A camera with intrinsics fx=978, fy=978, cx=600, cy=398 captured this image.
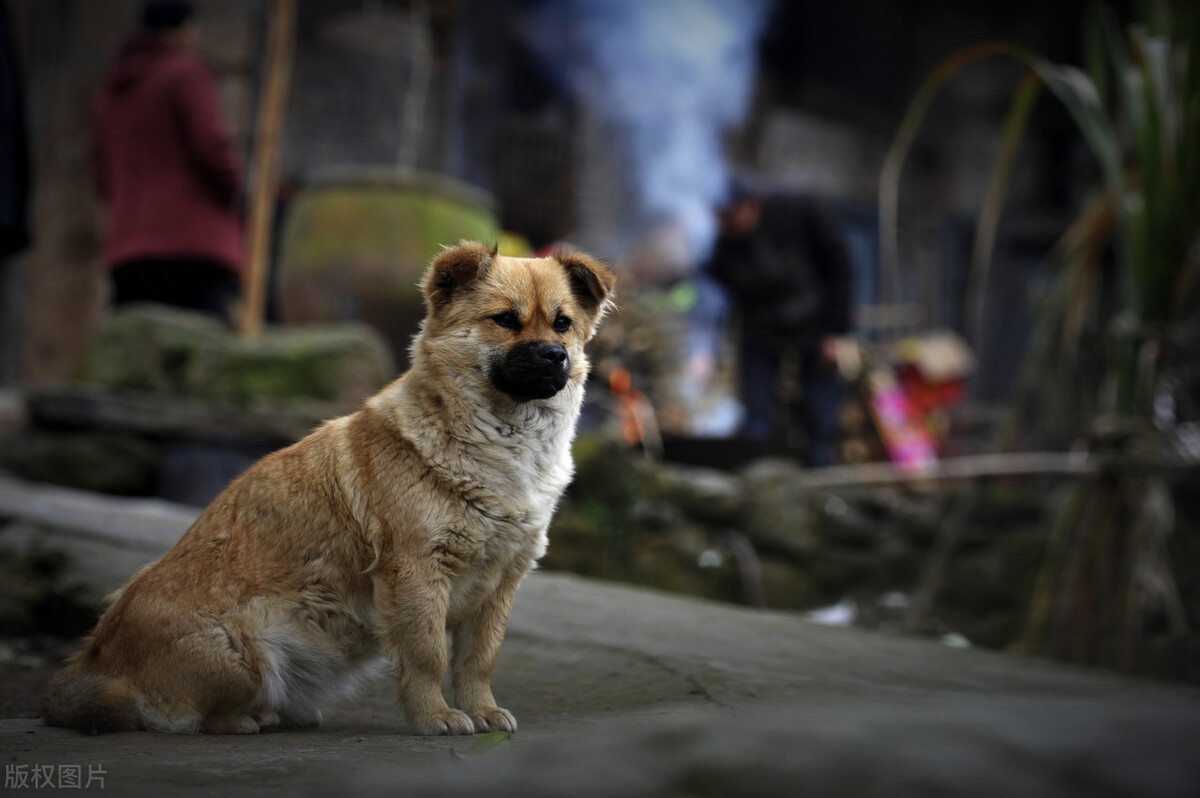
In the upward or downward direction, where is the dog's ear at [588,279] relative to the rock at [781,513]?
upward

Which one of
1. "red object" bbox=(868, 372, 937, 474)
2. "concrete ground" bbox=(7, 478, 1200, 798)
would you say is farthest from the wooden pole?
"red object" bbox=(868, 372, 937, 474)

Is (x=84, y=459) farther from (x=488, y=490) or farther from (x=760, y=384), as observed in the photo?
(x=760, y=384)

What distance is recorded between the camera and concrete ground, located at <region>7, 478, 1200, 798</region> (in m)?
0.77

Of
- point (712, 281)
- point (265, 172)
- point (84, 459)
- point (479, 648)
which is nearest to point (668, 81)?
point (712, 281)

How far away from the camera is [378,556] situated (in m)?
2.30

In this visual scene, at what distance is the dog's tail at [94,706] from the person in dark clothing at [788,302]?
680cm

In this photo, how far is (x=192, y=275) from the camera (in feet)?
21.5

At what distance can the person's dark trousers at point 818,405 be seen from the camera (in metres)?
8.73

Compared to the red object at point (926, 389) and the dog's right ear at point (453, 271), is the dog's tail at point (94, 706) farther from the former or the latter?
the red object at point (926, 389)

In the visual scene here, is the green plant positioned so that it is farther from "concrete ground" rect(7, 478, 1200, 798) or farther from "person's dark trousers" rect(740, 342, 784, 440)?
"person's dark trousers" rect(740, 342, 784, 440)

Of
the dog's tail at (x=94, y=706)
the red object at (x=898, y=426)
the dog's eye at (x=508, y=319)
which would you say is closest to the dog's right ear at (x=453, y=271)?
the dog's eye at (x=508, y=319)

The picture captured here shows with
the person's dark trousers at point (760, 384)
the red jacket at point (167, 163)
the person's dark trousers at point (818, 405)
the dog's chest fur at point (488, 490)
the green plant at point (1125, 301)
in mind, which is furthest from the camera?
the person's dark trousers at point (760, 384)

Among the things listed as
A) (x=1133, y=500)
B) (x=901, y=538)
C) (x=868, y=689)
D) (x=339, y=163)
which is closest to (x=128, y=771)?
(x=868, y=689)

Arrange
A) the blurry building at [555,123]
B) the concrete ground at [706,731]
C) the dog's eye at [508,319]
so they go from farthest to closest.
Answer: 1. the blurry building at [555,123]
2. the dog's eye at [508,319]
3. the concrete ground at [706,731]
